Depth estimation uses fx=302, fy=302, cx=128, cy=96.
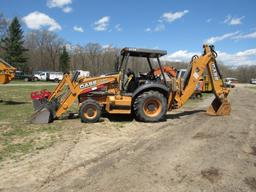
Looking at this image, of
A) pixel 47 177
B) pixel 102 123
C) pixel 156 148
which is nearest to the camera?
pixel 47 177

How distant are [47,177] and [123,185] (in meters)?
1.30

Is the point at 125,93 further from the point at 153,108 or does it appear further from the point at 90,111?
the point at 90,111

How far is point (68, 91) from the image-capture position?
10.3 m

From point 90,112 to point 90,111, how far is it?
3 centimetres

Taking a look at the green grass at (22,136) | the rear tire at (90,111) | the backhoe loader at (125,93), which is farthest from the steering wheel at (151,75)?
the green grass at (22,136)

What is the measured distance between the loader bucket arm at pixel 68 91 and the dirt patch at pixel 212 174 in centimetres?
569

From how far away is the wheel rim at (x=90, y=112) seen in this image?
9.87m

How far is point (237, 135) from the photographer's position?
27.6ft

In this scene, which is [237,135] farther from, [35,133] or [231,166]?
[35,133]

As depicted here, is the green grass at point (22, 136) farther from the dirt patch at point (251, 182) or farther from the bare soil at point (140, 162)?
the dirt patch at point (251, 182)

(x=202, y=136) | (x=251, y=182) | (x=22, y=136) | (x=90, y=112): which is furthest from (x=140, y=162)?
(x=90, y=112)

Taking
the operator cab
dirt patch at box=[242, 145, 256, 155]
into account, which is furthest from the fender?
dirt patch at box=[242, 145, 256, 155]

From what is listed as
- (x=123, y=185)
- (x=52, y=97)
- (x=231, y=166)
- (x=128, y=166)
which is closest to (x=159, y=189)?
(x=123, y=185)

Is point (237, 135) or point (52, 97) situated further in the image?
point (52, 97)
